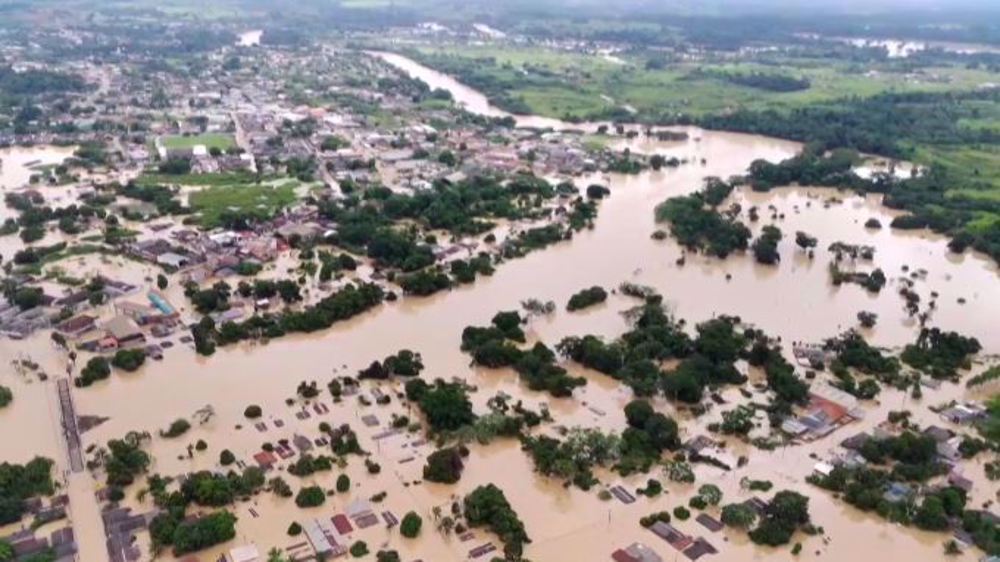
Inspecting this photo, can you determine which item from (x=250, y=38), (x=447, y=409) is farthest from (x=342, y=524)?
(x=250, y=38)

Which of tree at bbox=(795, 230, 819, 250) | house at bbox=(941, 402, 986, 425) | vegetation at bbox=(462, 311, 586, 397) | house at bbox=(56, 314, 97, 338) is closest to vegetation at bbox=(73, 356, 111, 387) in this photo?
house at bbox=(56, 314, 97, 338)

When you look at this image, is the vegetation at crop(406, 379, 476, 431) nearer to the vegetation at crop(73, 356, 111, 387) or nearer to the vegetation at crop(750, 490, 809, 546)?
the vegetation at crop(750, 490, 809, 546)

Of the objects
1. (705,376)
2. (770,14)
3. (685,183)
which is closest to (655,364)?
(705,376)

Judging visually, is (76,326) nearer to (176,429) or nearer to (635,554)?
(176,429)

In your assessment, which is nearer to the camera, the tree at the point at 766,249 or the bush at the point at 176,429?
the bush at the point at 176,429

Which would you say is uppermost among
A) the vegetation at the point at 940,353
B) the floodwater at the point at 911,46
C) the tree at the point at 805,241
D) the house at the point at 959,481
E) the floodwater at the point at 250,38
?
the floodwater at the point at 911,46

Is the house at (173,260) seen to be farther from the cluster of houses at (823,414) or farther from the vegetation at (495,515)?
the cluster of houses at (823,414)

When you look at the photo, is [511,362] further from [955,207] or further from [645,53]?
[645,53]

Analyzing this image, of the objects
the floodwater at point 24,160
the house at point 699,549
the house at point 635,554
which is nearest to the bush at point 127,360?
the house at point 635,554
